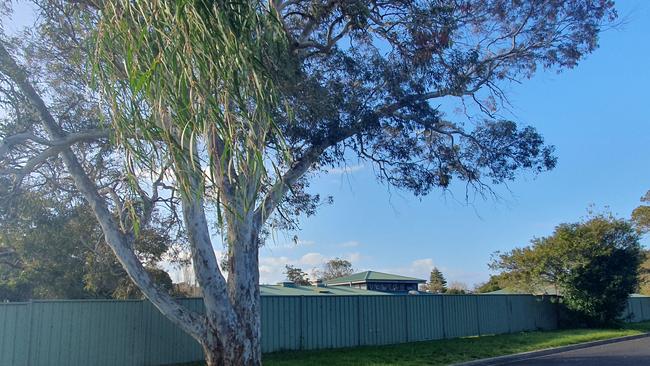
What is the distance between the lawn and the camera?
15.3 metres

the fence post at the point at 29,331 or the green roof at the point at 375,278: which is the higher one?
the green roof at the point at 375,278

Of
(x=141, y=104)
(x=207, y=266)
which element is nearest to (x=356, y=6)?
(x=207, y=266)

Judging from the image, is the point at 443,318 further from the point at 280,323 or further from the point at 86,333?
the point at 86,333

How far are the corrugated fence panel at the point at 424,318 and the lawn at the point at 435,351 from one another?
0.77 meters

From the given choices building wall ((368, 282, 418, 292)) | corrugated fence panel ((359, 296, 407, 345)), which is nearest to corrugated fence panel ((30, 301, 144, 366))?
corrugated fence panel ((359, 296, 407, 345))

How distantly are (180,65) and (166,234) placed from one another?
15.1 meters

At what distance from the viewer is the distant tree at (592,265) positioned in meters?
25.8

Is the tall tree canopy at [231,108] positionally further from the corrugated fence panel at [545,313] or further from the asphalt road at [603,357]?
the corrugated fence panel at [545,313]

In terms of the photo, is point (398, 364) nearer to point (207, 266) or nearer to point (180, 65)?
point (207, 266)

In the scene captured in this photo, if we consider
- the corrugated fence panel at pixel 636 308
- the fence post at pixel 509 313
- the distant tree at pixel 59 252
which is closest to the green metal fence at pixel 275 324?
the fence post at pixel 509 313

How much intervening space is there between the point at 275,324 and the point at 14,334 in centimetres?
723

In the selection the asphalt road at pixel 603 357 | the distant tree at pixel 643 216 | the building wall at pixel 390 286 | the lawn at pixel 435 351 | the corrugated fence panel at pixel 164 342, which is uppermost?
the distant tree at pixel 643 216

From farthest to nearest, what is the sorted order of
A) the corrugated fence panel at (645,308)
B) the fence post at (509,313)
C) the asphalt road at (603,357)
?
the corrugated fence panel at (645,308) < the fence post at (509,313) < the asphalt road at (603,357)

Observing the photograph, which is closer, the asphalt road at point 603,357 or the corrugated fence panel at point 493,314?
the asphalt road at point 603,357
